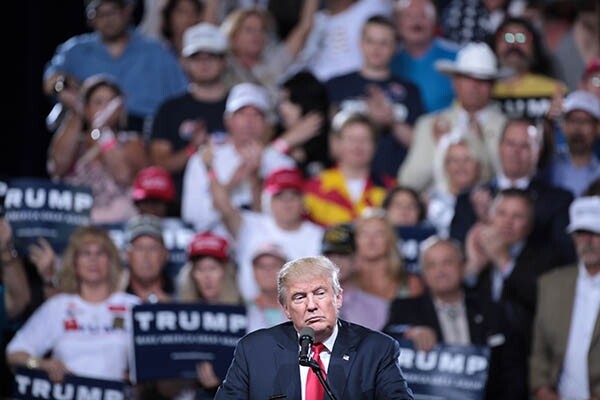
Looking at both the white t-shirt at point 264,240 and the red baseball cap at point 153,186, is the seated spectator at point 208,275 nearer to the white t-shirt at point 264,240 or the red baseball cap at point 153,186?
the white t-shirt at point 264,240

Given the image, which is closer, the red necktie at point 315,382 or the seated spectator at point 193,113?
the red necktie at point 315,382

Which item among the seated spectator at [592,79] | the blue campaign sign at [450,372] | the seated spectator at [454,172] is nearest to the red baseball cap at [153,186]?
the seated spectator at [454,172]

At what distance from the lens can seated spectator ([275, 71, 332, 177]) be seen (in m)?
9.89

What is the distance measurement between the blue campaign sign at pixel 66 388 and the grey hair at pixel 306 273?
2.96 metres

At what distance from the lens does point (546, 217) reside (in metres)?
8.76

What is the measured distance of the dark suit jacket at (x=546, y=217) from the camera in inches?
342

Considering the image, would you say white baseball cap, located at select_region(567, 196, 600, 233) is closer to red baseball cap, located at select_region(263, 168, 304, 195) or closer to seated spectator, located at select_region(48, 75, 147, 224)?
red baseball cap, located at select_region(263, 168, 304, 195)

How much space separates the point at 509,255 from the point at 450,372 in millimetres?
1274

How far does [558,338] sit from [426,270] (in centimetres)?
83

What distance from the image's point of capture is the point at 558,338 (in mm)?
7891

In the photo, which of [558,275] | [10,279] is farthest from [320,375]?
[10,279]

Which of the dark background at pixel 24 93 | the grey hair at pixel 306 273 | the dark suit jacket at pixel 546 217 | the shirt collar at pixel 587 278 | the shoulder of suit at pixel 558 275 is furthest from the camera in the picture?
the dark background at pixel 24 93

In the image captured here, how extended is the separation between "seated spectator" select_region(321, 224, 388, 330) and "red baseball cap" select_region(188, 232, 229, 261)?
582 mm

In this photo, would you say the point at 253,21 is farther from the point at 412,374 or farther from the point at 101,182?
the point at 412,374
